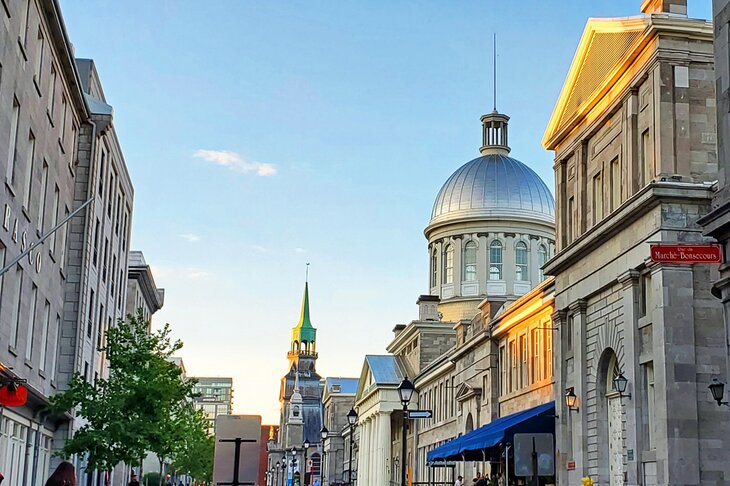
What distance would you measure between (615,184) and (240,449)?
2035 centimetres

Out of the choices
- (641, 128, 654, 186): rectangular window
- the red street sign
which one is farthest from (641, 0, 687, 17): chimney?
the red street sign

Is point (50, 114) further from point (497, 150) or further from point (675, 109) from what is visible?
point (497, 150)

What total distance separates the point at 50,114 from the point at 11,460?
11.1m

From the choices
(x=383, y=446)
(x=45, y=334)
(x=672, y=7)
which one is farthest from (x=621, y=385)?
(x=383, y=446)

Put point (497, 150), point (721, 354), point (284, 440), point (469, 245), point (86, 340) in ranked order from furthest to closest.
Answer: point (284, 440)
point (497, 150)
point (469, 245)
point (86, 340)
point (721, 354)

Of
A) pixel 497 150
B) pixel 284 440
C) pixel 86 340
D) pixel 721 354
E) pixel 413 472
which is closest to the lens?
pixel 721 354

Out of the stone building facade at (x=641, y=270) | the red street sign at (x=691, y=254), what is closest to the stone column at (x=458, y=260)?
the stone building facade at (x=641, y=270)

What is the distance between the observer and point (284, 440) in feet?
620

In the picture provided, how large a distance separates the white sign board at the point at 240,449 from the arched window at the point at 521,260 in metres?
70.0

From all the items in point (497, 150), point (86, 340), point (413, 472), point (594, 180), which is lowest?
point (413, 472)

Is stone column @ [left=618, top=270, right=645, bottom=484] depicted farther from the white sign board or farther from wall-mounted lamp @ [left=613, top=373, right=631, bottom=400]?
the white sign board

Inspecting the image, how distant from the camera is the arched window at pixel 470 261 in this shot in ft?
276

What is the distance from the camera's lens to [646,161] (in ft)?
97.2

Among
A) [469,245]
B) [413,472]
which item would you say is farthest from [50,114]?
[469,245]
